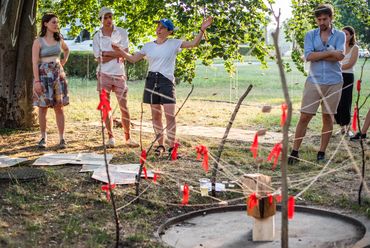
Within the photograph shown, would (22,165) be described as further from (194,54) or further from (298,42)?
(298,42)

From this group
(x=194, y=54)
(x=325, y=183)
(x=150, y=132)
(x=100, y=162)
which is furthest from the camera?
(x=150, y=132)

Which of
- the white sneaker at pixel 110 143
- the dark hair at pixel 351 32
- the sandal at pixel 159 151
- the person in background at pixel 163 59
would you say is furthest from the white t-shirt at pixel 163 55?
the dark hair at pixel 351 32

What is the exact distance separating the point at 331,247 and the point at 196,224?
3.38ft

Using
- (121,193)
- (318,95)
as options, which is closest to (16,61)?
(121,193)

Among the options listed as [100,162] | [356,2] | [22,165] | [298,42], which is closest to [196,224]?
[100,162]

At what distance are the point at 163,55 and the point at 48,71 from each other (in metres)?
1.48

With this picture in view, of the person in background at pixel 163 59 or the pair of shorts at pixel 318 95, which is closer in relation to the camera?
the pair of shorts at pixel 318 95

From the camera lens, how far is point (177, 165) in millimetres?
4598

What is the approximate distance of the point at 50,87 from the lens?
5.09 metres

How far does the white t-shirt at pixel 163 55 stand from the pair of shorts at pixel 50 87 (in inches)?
45.9

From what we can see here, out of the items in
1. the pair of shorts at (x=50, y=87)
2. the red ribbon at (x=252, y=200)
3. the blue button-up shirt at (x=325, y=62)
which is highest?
the blue button-up shirt at (x=325, y=62)

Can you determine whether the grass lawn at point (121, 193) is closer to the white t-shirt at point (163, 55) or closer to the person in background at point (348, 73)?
the person in background at point (348, 73)

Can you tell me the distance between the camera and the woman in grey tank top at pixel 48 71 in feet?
16.4

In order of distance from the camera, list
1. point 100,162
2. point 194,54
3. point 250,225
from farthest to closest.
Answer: point 194,54
point 100,162
point 250,225
